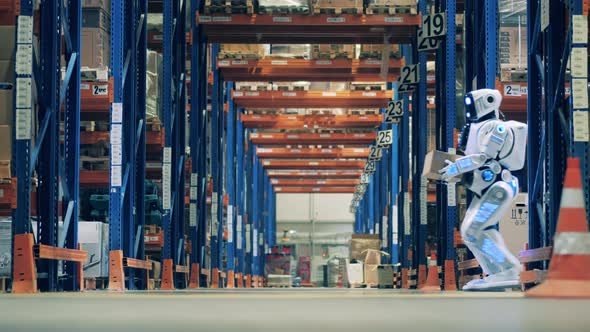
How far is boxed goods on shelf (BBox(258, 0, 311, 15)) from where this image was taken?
706 inches

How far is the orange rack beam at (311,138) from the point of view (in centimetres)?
3250

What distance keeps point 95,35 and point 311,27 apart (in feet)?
16.2

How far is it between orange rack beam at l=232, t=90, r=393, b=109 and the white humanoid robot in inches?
603

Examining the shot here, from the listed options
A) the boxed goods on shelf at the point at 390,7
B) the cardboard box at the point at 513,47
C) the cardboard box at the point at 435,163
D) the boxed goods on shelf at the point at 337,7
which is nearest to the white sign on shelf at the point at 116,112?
the cardboard box at the point at 435,163

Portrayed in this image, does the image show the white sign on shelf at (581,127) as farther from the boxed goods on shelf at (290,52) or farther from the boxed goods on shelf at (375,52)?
the boxed goods on shelf at (290,52)

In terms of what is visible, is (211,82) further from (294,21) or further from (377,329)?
(377,329)

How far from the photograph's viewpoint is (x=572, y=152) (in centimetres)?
779

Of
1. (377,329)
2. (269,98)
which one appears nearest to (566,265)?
(377,329)

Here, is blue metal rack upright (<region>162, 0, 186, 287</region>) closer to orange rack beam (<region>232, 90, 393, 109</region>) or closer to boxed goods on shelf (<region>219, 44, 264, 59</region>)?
boxed goods on shelf (<region>219, 44, 264, 59</region>)

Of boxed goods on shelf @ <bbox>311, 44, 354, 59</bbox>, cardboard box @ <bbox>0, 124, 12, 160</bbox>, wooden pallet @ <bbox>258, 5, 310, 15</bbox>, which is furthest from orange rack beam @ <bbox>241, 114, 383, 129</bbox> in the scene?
cardboard box @ <bbox>0, 124, 12, 160</bbox>

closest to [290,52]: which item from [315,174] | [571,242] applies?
[571,242]

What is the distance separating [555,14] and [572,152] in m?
1.37

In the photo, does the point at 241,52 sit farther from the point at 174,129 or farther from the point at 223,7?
the point at 174,129

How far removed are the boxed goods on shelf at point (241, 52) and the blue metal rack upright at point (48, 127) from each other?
1127 cm
